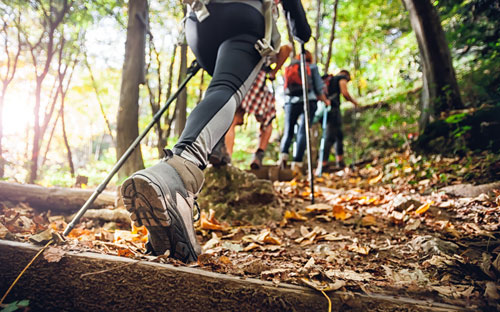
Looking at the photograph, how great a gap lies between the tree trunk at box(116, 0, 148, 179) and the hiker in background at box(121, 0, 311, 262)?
3951 mm

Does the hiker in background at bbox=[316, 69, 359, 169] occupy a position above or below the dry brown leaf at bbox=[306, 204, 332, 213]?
above

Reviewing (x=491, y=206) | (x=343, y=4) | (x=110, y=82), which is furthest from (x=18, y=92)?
(x=343, y=4)

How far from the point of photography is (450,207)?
209 centimetres

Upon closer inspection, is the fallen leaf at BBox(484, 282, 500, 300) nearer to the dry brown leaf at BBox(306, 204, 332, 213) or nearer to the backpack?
the dry brown leaf at BBox(306, 204, 332, 213)

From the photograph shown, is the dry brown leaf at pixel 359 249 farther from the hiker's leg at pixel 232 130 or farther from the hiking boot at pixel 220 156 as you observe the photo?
the hiker's leg at pixel 232 130

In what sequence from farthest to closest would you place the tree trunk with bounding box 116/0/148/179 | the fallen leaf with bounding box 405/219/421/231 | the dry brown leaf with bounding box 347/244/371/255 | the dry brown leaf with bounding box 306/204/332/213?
the tree trunk with bounding box 116/0/148/179, the dry brown leaf with bounding box 306/204/332/213, the fallen leaf with bounding box 405/219/421/231, the dry brown leaf with bounding box 347/244/371/255

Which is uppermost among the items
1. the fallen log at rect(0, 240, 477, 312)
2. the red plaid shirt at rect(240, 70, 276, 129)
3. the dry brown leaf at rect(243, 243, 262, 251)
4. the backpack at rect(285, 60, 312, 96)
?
the backpack at rect(285, 60, 312, 96)

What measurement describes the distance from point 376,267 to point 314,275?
0.45 meters

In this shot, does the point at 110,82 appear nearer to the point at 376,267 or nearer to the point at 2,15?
the point at 2,15

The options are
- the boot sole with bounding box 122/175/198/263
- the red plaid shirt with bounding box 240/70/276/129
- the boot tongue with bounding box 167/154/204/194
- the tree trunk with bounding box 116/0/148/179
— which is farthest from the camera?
the tree trunk with bounding box 116/0/148/179

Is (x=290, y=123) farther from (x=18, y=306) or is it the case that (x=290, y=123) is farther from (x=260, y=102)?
(x=18, y=306)

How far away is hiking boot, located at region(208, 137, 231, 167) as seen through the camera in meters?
2.77

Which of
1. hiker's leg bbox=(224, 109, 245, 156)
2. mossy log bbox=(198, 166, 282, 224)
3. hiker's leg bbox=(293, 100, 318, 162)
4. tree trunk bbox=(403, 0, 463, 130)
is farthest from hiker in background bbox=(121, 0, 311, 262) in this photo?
tree trunk bbox=(403, 0, 463, 130)

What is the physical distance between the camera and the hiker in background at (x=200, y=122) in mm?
1042
